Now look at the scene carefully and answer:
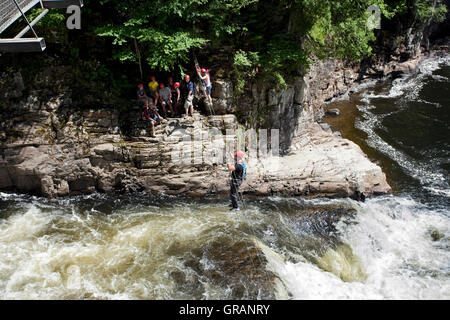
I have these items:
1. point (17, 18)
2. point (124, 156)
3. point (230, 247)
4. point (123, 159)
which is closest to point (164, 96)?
point (124, 156)

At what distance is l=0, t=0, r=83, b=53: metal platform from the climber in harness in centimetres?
590

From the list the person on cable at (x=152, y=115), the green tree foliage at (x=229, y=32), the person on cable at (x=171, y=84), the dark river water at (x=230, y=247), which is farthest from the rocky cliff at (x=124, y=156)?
the green tree foliage at (x=229, y=32)

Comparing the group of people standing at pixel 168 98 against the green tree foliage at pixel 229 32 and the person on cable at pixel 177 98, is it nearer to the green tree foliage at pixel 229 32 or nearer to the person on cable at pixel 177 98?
the person on cable at pixel 177 98

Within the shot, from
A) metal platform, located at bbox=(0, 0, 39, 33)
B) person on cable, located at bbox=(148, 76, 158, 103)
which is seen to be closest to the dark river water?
person on cable, located at bbox=(148, 76, 158, 103)

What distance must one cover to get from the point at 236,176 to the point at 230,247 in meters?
2.48

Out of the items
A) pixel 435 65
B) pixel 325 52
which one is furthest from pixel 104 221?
pixel 435 65

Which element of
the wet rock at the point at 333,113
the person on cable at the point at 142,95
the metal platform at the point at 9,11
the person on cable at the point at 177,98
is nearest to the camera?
the metal platform at the point at 9,11

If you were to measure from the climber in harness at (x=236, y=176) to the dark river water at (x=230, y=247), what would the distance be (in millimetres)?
411

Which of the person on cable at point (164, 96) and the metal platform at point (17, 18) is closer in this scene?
the metal platform at point (17, 18)

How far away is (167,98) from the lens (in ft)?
38.1

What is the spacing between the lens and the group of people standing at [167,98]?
37.2ft

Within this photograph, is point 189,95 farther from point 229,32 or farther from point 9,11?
point 9,11

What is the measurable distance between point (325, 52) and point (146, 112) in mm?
7184

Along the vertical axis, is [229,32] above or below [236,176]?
above
